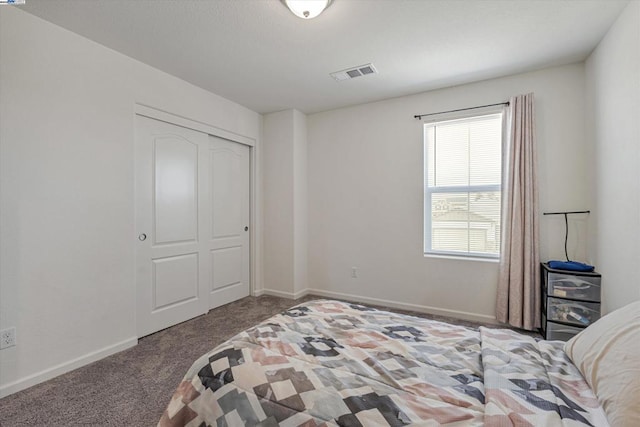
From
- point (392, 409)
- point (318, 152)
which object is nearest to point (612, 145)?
point (392, 409)

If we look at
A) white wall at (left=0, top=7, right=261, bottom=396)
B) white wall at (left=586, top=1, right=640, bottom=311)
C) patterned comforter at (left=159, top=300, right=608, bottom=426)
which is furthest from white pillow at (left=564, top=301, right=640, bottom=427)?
white wall at (left=0, top=7, right=261, bottom=396)

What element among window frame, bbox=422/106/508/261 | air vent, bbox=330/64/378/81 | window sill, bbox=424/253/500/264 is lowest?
window sill, bbox=424/253/500/264

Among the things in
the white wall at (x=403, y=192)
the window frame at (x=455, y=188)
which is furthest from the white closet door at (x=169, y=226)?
the window frame at (x=455, y=188)

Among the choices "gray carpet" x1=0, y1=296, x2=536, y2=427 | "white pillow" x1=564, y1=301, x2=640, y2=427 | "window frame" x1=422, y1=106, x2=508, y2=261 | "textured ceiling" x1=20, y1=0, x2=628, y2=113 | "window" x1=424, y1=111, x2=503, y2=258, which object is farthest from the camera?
"window" x1=424, y1=111, x2=503, y2=258

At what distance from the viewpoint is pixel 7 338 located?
1952mm

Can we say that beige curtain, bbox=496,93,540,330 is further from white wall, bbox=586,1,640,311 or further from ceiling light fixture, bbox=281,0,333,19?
ceiling light fixture, bbox=281,0,333,19

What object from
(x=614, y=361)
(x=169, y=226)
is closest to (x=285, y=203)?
(x=169, y=226)

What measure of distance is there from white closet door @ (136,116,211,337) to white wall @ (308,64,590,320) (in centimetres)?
152

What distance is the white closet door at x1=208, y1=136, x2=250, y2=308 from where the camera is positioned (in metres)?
3.63

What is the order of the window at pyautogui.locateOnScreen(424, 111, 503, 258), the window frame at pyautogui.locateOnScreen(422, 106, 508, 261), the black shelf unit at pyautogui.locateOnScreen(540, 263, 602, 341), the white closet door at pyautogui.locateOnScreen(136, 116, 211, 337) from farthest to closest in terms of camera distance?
the window at pyautogui.locateOnScreen(424, 111, 503, 258)
the window frame at pyautogui.locateOnScreen(422, 106, 508, 261)
the white closet door at pyautogui.locateOnScreen(136, 116, 211, 337)
the black shelf unit at pyautogui.locateOnScreen(540, 263, 602, 341)

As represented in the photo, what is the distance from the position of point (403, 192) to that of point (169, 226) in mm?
2615

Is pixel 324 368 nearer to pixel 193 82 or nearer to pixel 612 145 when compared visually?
pixel 612 145

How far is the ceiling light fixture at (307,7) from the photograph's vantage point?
1.93 meters

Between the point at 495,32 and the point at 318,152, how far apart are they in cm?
238
